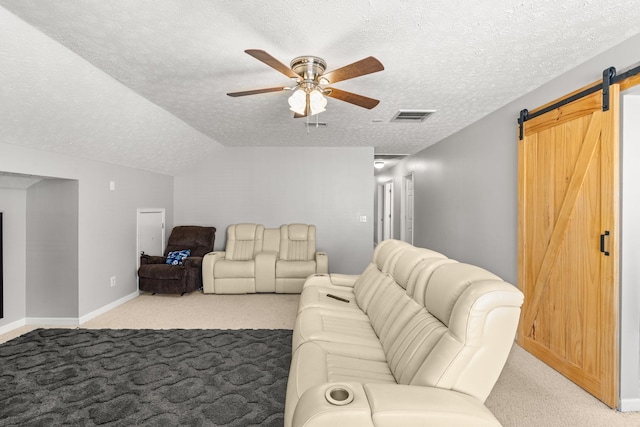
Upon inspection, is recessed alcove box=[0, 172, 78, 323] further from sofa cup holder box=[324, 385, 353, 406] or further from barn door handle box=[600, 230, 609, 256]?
barn door handle box=[600, 230, 609, 256]

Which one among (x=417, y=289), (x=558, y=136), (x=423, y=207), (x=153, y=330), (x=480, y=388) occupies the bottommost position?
(x=153, y=330)

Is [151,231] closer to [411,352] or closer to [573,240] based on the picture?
[411,352]

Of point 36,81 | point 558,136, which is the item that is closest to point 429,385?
point 558,136

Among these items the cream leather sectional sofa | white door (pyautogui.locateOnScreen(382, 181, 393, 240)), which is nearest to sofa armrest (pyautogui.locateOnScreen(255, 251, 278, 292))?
the cream leather sectional sofa

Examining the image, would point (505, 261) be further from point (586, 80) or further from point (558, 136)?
point (586, 80)

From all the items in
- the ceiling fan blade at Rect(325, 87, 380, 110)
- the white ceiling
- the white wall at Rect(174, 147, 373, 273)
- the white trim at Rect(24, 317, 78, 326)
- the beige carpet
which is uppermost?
the white ceiling

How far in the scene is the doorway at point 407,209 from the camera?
23.9 feet

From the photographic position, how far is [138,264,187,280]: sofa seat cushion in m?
4.73

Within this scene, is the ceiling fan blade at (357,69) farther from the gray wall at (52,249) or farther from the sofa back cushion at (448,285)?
the gray wall at (52,249)

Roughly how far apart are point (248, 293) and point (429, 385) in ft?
13.5

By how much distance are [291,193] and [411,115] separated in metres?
2.80

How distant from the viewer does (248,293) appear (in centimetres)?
511

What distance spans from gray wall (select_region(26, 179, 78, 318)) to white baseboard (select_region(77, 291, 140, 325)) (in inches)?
3.7

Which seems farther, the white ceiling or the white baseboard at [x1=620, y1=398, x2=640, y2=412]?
the white baseboard at [x1=620, y1=398, x2=640, y2=412]
